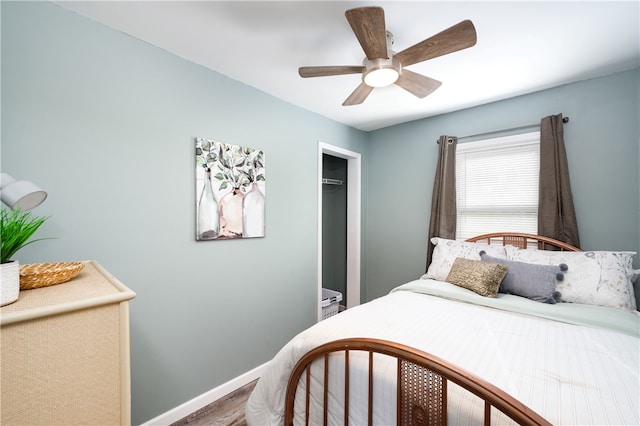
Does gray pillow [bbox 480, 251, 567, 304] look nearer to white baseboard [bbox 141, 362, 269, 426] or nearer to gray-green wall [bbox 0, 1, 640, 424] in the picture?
gray-green wall [bbox 0, 1, 640, 424]

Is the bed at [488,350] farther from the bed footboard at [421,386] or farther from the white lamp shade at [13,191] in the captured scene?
the white lamp shade at [13,191]

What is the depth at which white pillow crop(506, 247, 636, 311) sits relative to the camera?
69.0 inches

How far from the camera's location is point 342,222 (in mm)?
3924

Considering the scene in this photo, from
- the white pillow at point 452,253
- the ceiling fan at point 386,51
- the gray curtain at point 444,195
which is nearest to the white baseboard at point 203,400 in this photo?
the white pillow at point 452,253

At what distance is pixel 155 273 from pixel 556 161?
3279 millimetres

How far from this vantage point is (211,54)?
6.15 feet

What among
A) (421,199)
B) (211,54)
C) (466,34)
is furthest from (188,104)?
(421,199)

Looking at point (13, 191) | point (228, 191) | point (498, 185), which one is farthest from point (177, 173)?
point (498, 185)

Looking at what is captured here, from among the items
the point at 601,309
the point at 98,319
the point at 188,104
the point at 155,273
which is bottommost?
the point at 601,309

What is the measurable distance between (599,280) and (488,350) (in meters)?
1.28

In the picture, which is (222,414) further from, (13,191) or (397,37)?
(397,37)

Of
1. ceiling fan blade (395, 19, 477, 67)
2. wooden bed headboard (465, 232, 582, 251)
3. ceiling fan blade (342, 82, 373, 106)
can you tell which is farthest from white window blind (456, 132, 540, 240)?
ceiling fan blade (395, 19, 477, 67)

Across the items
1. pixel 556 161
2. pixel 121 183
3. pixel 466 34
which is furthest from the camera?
pixel 556 161

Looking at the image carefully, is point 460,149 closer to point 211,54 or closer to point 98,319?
point 211,54
